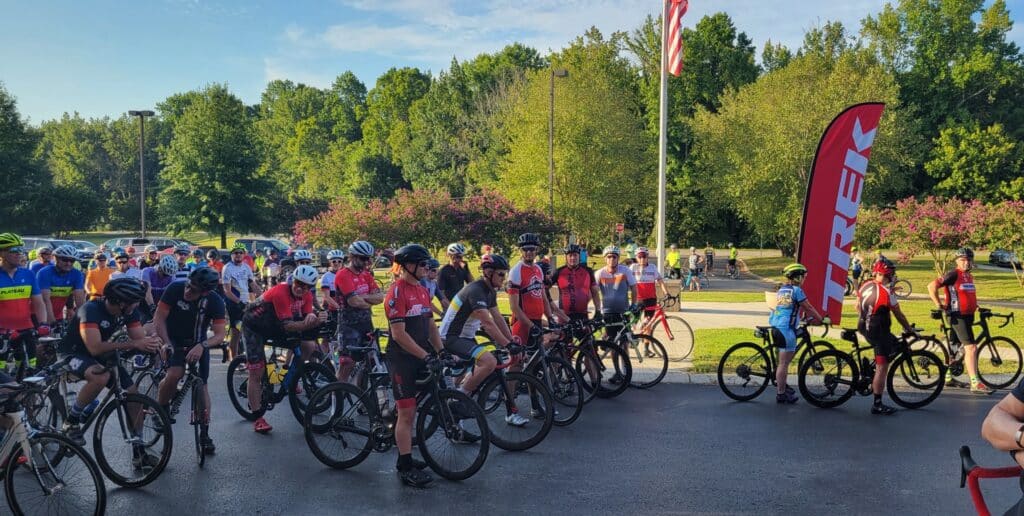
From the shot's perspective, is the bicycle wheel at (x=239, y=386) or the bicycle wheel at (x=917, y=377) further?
the bicycle wheel at (x=917, y=377)

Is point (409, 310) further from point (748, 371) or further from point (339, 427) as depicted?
point (748, 371)

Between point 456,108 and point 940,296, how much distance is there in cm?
6066

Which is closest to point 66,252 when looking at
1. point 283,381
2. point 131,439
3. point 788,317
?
point 283,381

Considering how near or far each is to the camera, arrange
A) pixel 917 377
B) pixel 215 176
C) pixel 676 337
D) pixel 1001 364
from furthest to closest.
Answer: pixel 215 176
pixel 676 337
pixel 1001 364
pixel 917 377

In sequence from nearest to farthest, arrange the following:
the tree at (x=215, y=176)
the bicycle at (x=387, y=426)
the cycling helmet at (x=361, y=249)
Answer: the bicycle at (x=387, y=426), the cycling helmet at (x=361, y=249), the tree at (x=215, y=176)

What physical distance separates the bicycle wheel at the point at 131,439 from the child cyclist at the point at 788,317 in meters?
6.62

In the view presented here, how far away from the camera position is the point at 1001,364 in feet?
32.5

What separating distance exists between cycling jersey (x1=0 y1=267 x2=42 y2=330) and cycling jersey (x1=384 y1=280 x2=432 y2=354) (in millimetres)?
4698

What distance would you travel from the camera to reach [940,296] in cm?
949

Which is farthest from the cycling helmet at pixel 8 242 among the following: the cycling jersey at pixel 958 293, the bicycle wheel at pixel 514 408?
the cycling jersey at pixel 958 293

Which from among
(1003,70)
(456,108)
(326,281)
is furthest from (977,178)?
(326,281)

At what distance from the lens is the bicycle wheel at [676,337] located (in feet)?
38.7

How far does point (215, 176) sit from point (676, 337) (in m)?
35.8

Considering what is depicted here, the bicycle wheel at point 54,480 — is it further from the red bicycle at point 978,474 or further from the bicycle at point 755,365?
the bicycle at point 755,365
